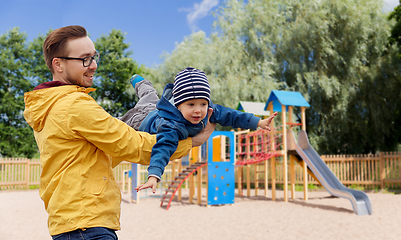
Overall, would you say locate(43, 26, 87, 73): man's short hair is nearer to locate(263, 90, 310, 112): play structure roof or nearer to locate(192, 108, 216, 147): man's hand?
locate(192, 108, 216, 147): man's hand

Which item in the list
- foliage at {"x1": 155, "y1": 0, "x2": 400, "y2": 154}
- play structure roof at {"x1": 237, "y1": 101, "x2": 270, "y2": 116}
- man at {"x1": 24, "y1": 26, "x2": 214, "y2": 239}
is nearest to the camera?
man at {"x1": 24, "y1": 26, "x2": 214, "y2": 239}

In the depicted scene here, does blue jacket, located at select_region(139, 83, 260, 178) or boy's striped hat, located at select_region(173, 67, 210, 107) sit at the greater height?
boy's striped hat, located at select_region(173, 67, 210, 107)

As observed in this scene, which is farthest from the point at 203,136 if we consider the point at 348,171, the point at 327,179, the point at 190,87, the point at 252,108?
the point at 348,171

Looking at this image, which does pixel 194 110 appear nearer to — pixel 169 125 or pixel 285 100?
pixel 169 125

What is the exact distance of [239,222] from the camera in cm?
809

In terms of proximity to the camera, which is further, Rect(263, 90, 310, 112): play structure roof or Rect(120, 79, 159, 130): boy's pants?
Rect(263, 90, 310, 112): play structure roof

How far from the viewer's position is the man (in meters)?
1.49

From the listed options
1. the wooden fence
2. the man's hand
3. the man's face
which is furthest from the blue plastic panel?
the man's face

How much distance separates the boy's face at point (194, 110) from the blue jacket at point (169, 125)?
46 millimetres

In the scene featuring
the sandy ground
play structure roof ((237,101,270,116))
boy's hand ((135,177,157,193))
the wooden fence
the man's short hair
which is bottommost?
the sandy ground

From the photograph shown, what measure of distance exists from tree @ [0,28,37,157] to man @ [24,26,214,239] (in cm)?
2351

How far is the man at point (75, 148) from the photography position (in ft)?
4.88

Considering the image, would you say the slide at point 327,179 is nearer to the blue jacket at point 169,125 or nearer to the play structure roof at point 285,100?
the play structure roof at point 285,100

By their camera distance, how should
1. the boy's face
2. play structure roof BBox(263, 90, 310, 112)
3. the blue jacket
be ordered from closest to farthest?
the blue jacket, the boy's face, play structure roof BBox(263, 90, 310, 112)
